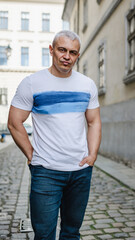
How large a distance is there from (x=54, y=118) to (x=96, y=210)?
109 inches

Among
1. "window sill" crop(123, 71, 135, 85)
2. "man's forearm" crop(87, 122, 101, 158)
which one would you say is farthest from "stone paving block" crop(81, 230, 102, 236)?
"window sill" crop(123, 71, 135, 85)

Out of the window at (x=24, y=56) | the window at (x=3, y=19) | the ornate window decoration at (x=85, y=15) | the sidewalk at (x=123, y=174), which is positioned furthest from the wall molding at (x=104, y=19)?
the window at (x=3, y=19)

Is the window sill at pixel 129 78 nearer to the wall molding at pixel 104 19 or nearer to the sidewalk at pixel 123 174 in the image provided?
the sidewalk at pixel 123 174

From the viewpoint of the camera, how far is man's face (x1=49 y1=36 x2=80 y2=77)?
6.92 ft

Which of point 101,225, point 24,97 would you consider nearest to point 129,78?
point 101,225

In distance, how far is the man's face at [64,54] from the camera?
211 centimetres

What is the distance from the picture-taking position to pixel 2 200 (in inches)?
201

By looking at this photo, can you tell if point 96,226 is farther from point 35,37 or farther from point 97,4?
point 35,37

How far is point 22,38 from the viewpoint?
35.2m

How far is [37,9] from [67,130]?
35.8 meters

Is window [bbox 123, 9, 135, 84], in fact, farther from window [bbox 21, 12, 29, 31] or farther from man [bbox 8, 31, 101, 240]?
window [bbox 21, 12, 29, 31]

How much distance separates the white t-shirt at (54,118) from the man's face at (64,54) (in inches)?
2.6

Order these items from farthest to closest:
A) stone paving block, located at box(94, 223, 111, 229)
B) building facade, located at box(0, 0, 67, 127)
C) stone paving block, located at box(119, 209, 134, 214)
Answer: building facade, located at box(0, 0, 67, 127), stone paving block, located at box(119, 209, 134, 214), stone paving block, located at box(94, 223, 111, 229)

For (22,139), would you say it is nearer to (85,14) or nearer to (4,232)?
(4,232)
